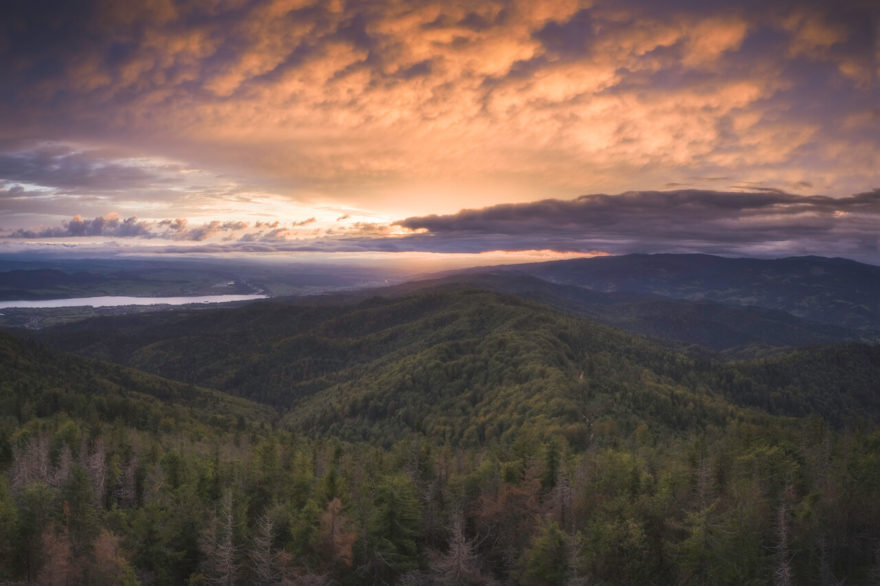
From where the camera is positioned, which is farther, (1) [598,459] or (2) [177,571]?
(1) [598,459]

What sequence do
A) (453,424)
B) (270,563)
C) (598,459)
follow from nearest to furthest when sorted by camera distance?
(270,563) → (598,459) → (453,424)

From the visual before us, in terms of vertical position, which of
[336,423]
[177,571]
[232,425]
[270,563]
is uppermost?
[270,563]

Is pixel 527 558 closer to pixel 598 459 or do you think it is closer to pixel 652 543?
pixel 652 543

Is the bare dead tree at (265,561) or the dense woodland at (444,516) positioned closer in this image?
the bare dead tree at (265,561)

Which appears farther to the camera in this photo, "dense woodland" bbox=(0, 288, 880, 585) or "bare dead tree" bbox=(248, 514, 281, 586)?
"dense woodland" bbox=(0, 288, 880, 585)

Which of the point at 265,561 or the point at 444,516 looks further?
the point at 444,516

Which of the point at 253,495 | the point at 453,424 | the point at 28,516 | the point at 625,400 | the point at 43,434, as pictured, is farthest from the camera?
the point at 453,424

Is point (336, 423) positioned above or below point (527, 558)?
below

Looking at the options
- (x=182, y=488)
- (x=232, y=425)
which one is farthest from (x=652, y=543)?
(x=232, y=425)

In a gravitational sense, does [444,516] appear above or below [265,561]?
below

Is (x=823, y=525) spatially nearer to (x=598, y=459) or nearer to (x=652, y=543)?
(x=652, y=543)
